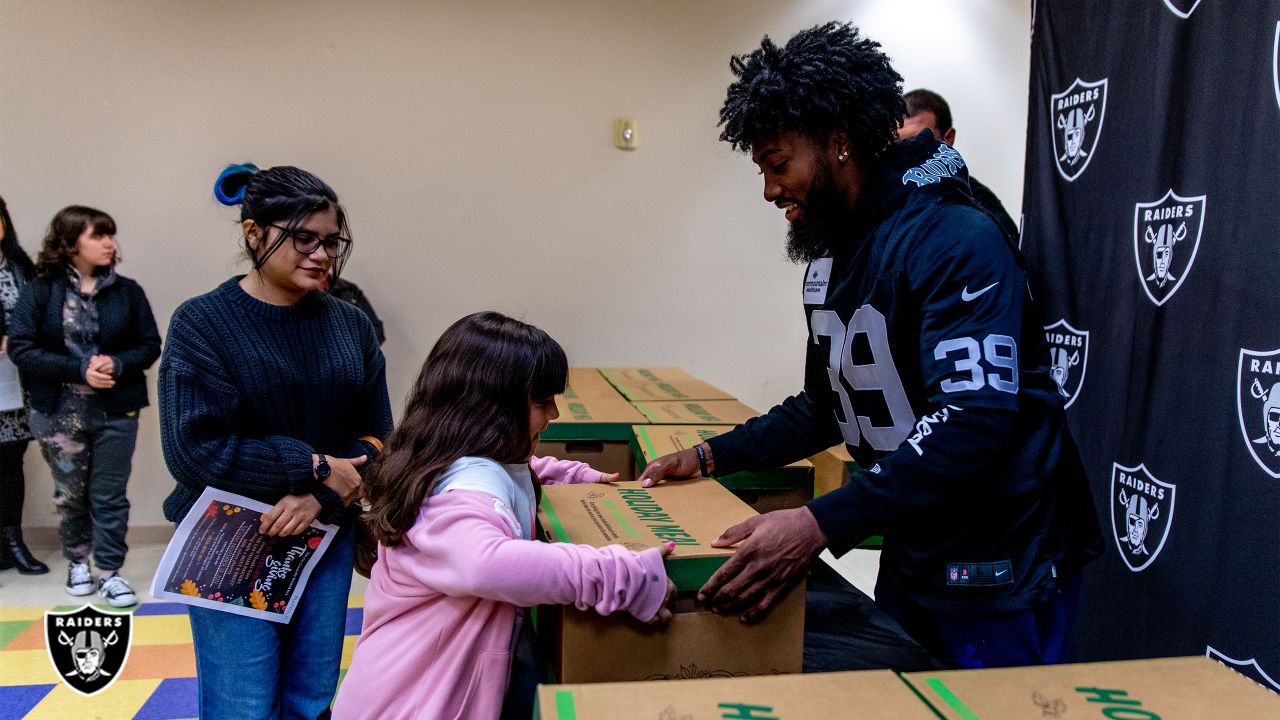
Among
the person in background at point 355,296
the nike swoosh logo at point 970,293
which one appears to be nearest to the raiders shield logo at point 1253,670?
the nike swoosh logo at point 970,293

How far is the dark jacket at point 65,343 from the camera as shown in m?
3.14

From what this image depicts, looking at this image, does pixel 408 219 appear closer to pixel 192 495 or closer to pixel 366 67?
pixel 366 67

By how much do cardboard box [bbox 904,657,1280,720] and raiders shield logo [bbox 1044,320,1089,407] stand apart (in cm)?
142

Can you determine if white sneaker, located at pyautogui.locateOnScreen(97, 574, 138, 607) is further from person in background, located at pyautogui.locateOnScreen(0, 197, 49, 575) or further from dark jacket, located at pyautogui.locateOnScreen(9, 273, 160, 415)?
dark jacket, located at pyautogui.locateOnScreen(9, 273, 160, 415)

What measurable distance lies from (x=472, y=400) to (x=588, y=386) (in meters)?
1.52

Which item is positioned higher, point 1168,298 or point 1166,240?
point 1166,240

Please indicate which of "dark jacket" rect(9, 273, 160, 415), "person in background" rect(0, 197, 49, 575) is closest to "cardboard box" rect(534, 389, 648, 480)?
"dark jacket" rect(9, 273, 160, 415)

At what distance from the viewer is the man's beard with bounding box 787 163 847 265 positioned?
4.35 feet

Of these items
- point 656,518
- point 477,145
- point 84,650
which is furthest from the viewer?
point 477,145

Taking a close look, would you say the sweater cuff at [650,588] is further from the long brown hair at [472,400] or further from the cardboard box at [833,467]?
the cardboard box at [833,467]

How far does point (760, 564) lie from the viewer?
1013mm

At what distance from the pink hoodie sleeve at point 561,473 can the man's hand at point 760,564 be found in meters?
0.56

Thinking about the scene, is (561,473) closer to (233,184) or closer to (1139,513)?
(233,184)

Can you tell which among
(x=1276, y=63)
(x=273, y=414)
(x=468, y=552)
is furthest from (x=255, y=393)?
(x=1276, y=63)
